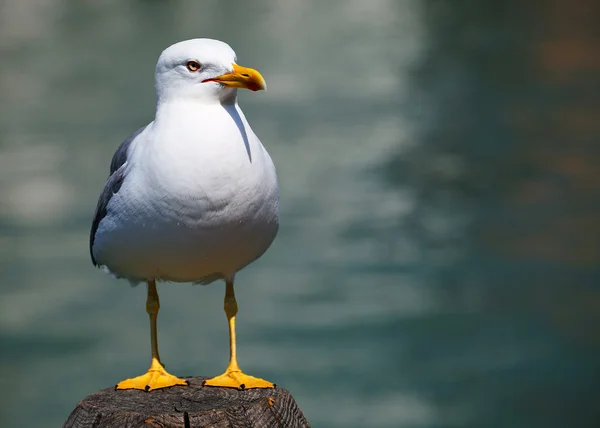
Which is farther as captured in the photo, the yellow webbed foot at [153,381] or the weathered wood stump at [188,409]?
the yellow webbed foot at [153,381]

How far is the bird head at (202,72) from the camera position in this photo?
256 cm

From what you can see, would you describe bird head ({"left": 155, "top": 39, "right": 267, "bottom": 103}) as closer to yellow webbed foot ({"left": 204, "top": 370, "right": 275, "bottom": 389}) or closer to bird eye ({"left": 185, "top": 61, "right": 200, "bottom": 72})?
bird eye ({"left": 185, "top": 61, "right": 200, "bottom": 72})

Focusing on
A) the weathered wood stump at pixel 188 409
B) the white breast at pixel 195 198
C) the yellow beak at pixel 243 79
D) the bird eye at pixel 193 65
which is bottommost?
the weathered wood stump at pixel 188 409

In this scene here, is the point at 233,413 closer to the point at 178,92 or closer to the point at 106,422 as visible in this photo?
the point at 106,422

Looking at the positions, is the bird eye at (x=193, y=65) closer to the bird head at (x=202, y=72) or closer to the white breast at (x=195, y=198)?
the bird head at (x=202, y=72)

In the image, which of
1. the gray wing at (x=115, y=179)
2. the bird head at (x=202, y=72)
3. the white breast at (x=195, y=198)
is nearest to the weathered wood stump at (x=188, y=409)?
the white breast at (x=195, y=198)

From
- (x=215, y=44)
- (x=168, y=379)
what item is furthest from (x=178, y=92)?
(x=168, y=379)

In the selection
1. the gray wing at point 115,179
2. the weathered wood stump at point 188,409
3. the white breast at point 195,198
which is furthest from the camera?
the gray wing at point 115,179

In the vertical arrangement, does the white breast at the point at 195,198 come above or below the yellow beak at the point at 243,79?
below

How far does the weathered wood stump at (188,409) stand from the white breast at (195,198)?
1.12 ft

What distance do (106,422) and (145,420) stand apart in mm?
110

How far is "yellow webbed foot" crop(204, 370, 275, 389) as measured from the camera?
2.71m

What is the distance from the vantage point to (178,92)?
2.63 m

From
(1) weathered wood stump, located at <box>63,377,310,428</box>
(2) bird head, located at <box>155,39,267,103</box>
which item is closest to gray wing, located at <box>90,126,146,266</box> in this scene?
(2) bird head, located at <box>155,39,267,103</box>
